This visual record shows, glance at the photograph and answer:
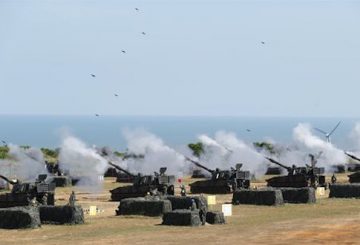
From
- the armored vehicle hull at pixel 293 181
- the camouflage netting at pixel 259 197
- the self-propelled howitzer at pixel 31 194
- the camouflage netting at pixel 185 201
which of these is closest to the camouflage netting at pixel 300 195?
the camouflage netting at pixel 259 197

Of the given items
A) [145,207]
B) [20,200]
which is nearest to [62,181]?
[20,200]

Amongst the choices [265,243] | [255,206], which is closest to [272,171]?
[255,206]

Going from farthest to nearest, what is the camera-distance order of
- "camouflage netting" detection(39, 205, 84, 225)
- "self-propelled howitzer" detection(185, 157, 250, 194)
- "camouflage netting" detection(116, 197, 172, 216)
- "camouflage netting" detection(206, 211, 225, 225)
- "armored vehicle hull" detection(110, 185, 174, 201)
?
Result: 1. "self-propelled howitzer" detection(185, 157, 250, 194)
2. "armored vehicle hull" detection(110, 185, 174, 201)
3. "camouflage netting" detection(116, 197, 172, 216)
4. "camouflage netting" detection(39, 205, 84, 225)
5. "camouflage netting" detection(206, 211, 225, 225)

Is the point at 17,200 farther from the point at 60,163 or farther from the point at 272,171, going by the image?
the point at 272,171

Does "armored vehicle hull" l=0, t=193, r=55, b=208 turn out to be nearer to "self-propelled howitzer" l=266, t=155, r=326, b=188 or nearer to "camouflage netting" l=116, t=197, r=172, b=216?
"camouflage netting" l=116, t=197, r=172, b=216

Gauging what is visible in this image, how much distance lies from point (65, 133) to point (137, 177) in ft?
45.8

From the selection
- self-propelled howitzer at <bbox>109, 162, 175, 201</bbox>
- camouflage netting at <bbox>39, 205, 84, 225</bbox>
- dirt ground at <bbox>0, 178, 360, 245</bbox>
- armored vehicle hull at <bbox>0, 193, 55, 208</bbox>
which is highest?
self-propelled howitzer at <bbox>109, 162, 175, 201</bbox>

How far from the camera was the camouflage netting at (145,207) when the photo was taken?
67.1 meters

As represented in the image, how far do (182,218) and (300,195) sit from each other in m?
19.4

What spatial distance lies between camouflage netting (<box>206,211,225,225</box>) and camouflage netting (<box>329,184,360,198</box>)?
74.7 ft

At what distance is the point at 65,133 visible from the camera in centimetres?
9931

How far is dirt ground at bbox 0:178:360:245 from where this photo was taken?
54.8 meters

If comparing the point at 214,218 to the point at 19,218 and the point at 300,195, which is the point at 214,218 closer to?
the point at 19,218

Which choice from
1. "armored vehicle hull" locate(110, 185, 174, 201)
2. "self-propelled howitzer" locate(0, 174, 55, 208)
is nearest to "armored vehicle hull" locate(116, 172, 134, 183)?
"armored vehicle hull" locate(110, 185, 174, 201)
